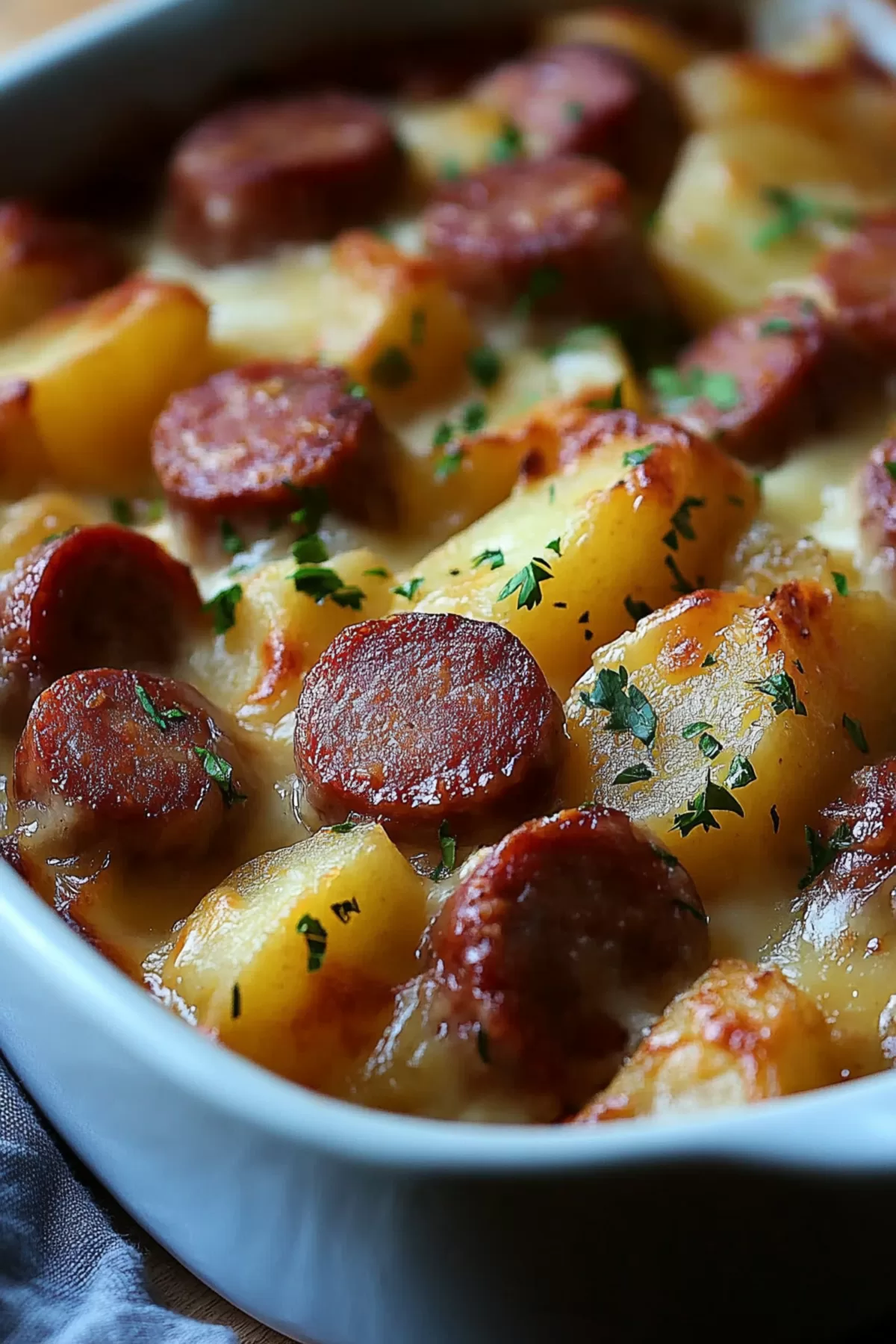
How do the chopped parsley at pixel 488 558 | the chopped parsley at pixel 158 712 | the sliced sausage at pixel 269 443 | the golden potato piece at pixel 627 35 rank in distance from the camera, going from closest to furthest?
the chopped parsley at pixel 158 712 < the chopped parsley at pixel 488 558 < the sliced sausage at pixel 269 443 < the golden potato piece at pixel 627 35

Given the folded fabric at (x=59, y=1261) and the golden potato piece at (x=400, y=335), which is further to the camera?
the golden potato piece at (x=400, y=335)

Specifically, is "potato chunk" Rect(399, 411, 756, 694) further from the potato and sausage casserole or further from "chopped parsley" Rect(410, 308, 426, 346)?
"chopped parsley" Rect(410, 308, 426, 346)

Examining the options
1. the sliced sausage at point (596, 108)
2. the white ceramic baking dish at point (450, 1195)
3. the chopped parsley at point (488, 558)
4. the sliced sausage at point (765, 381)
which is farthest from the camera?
the sliced sausage at point (596, 108)

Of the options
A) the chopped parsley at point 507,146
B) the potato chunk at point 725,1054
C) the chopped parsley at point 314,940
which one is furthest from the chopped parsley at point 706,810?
the chopped parsley at point 507,146

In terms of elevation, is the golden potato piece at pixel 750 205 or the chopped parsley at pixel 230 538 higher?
the chopped parsley at pixel 230 538

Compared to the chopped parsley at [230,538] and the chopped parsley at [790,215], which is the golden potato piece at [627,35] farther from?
the chopped parsley at [230,538]

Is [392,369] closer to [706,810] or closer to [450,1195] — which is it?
[706,810]

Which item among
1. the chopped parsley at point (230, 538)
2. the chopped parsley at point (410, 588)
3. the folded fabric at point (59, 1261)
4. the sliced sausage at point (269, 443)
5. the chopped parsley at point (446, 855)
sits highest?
the sliced sausage at point (269, 443)
